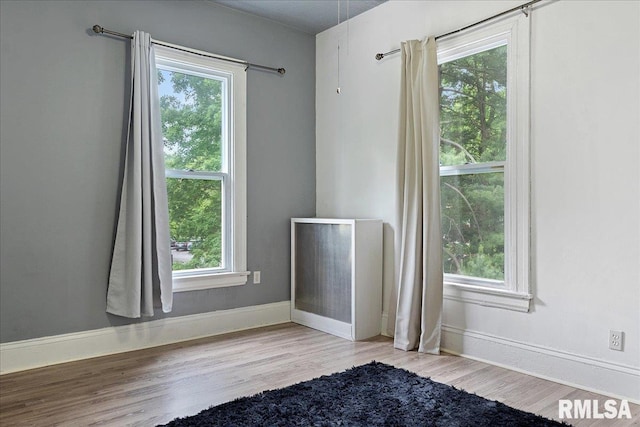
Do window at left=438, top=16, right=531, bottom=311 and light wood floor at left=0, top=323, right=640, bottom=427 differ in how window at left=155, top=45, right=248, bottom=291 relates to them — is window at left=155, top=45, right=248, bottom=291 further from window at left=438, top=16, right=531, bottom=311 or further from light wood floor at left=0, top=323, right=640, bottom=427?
window at left=438, top=16, right=531, bottom=311

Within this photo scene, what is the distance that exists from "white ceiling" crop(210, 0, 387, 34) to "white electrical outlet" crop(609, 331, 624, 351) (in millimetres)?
2978

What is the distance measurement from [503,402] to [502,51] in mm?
2211

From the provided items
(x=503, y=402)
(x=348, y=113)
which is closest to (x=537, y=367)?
(x=503, y=402)

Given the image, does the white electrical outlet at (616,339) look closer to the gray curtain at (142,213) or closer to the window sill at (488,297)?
the window sill at (488,297)

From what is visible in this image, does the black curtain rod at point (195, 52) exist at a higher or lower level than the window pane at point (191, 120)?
higher

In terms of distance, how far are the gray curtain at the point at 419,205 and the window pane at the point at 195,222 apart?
1.56 metres

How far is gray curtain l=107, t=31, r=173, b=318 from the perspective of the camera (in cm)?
331

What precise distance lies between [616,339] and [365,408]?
1428 millimetres

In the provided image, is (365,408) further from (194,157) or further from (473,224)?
(194,157)

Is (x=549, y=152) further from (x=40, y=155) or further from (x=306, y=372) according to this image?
(x=40, y=155)

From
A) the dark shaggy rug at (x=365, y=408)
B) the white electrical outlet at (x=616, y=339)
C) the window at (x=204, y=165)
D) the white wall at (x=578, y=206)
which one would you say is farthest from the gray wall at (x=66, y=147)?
the white electrical outlet at (x=616, y=339)

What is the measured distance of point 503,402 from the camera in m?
2.45

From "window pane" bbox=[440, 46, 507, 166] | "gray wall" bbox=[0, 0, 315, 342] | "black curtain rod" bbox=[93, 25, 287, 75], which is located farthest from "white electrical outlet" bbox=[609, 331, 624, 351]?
"black curtain rod" bbox=[93, 25, 287, 75]

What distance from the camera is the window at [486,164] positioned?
2.95 m
